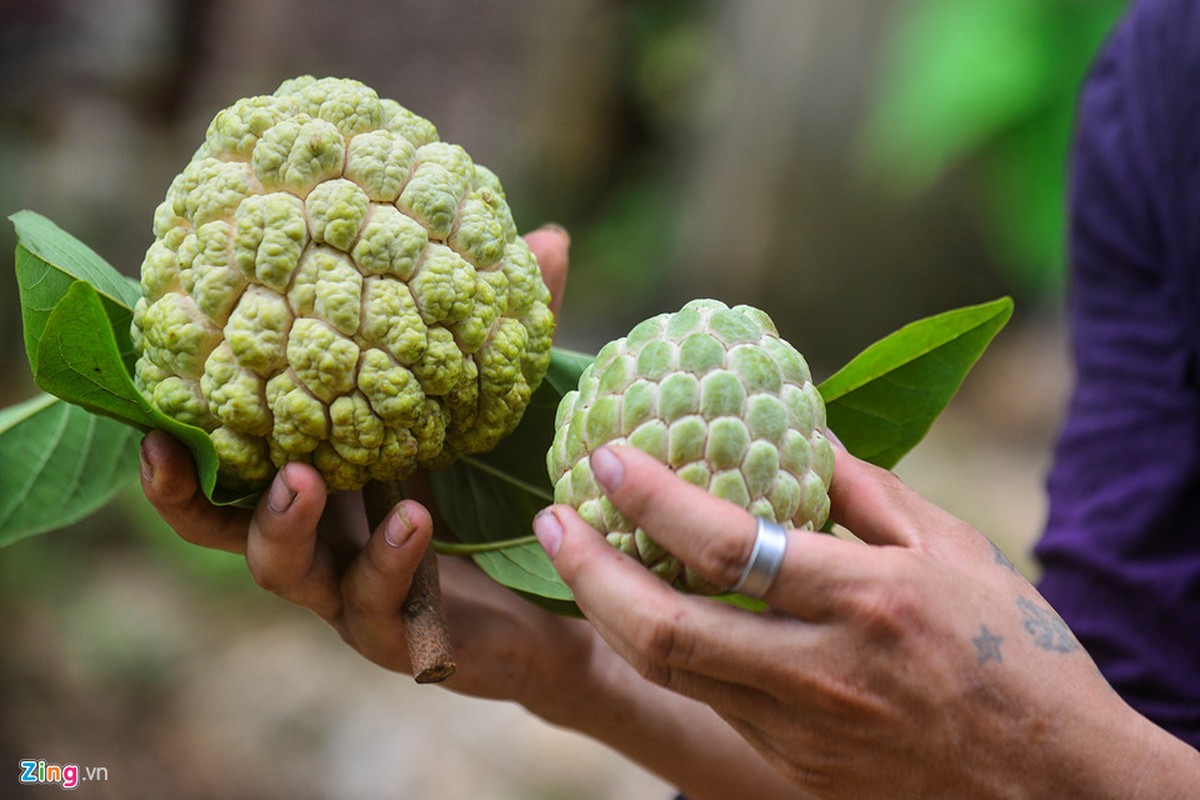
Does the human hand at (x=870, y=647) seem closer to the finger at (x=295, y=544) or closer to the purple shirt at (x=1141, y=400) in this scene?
the finger at (x=295, y=544)

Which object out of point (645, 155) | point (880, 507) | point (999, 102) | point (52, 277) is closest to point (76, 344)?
point (52, 277)

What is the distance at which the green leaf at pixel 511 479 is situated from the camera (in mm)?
1550

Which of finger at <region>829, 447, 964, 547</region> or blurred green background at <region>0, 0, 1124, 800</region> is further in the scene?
blurred green background at <region>0, 0, 1124, 800</region>

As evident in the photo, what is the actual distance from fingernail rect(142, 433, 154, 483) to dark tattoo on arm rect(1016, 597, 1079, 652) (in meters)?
0.96

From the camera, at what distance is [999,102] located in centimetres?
513

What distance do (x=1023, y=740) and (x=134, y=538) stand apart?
14.2 ft

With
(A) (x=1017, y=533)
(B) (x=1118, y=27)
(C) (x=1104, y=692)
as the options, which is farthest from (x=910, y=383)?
(A) (x=1017, y=533)

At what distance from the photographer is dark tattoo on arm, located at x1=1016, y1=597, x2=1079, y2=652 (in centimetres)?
118

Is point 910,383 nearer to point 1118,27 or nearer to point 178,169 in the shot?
point 1118,27

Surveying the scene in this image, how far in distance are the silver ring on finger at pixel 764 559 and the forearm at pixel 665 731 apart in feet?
2.70

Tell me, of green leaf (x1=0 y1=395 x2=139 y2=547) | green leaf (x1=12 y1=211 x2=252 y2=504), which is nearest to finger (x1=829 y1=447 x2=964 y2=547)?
green leaf (x1=12 y1=211 x2=252 y2=504)

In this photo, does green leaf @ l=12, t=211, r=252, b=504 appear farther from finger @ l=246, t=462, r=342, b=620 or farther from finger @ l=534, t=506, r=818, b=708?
finger @ l=534, t=506, r=818, b=708

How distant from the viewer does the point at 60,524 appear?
61.2 inches

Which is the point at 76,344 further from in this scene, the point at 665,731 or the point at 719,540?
the point at 665,731
